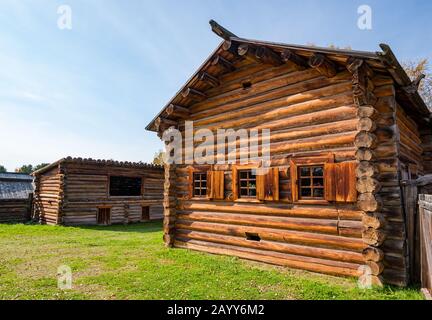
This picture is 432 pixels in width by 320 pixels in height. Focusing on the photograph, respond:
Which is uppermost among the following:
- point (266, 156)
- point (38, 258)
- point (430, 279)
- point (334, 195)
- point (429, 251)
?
point (266, 156)

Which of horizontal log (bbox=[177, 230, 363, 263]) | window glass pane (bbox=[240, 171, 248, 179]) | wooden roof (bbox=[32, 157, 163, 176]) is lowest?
horizontal log (bbox=[177, 230, 363, 263])

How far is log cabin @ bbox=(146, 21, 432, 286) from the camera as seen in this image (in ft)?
21.7

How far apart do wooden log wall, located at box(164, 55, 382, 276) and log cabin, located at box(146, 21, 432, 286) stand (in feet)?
0.10

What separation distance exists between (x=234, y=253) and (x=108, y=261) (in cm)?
419

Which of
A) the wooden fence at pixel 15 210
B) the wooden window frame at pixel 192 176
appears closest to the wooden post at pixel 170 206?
the wooden window frame at pixel 192 176

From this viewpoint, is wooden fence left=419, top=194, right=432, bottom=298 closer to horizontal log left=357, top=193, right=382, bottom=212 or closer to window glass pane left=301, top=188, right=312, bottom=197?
horizontal log left=357, top=193, right=382, bottom=212

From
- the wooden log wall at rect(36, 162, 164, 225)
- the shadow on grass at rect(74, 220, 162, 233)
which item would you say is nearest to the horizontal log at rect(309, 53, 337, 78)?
the shadow on grass at rect(74, 220, 162, 233)

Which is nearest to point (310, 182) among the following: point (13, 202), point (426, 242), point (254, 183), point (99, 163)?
point (254, 183)

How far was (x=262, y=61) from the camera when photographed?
9023 millimetres

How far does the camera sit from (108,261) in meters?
9.32

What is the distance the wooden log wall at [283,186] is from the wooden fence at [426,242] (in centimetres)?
88

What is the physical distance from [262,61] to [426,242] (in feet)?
21.3
